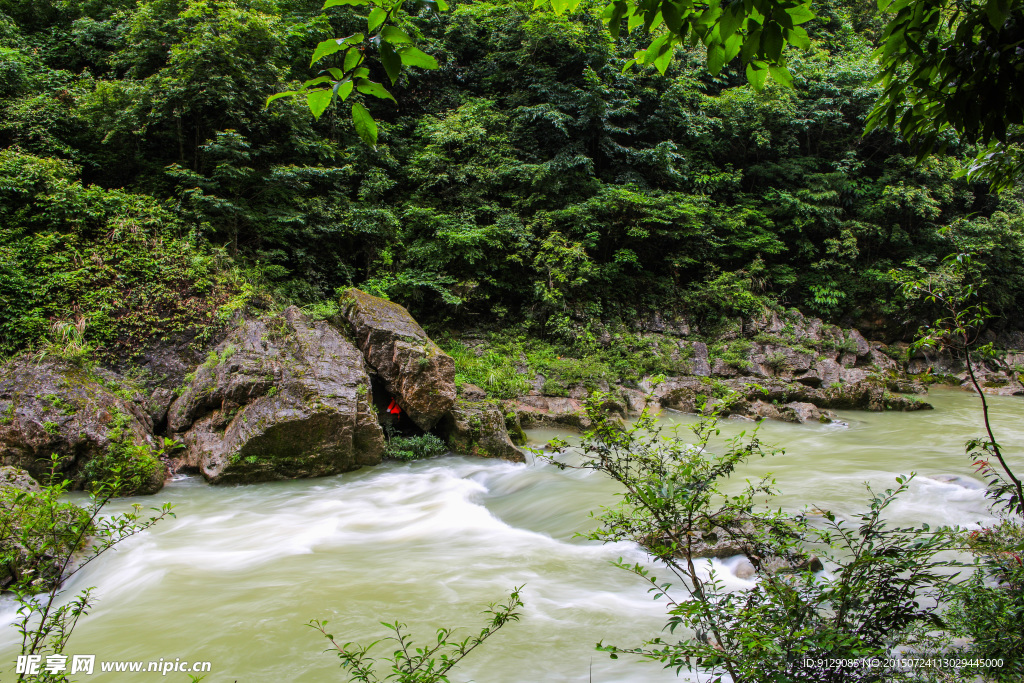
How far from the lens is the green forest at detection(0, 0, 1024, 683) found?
221 cm

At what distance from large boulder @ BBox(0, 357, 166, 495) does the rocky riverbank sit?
0.05ft

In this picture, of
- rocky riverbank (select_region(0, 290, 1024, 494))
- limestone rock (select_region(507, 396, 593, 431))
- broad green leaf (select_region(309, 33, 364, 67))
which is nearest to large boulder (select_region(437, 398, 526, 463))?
rocky riverbank (select_region(0, 290, 1024, 494))

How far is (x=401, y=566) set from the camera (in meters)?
4.77

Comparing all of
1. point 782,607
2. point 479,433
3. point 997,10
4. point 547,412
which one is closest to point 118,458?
point 479,433

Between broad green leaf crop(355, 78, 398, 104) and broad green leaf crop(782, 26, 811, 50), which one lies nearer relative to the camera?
broad green leaf crop(355, 78, 398, 104)

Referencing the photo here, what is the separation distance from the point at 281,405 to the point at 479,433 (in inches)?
126

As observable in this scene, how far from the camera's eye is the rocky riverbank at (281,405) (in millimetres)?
6168

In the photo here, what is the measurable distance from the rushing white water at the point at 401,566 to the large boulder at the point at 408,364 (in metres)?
0.97

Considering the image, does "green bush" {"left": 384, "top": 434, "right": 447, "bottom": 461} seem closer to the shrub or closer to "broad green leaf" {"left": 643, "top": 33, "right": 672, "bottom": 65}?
the shrub

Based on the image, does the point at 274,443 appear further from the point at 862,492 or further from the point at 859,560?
the point at 862,492

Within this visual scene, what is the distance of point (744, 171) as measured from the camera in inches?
740

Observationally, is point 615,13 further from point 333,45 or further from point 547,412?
point 547,412

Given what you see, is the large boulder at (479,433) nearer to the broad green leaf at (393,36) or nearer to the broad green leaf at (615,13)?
the broad green leaf at (615,13)

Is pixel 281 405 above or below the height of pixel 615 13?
below
